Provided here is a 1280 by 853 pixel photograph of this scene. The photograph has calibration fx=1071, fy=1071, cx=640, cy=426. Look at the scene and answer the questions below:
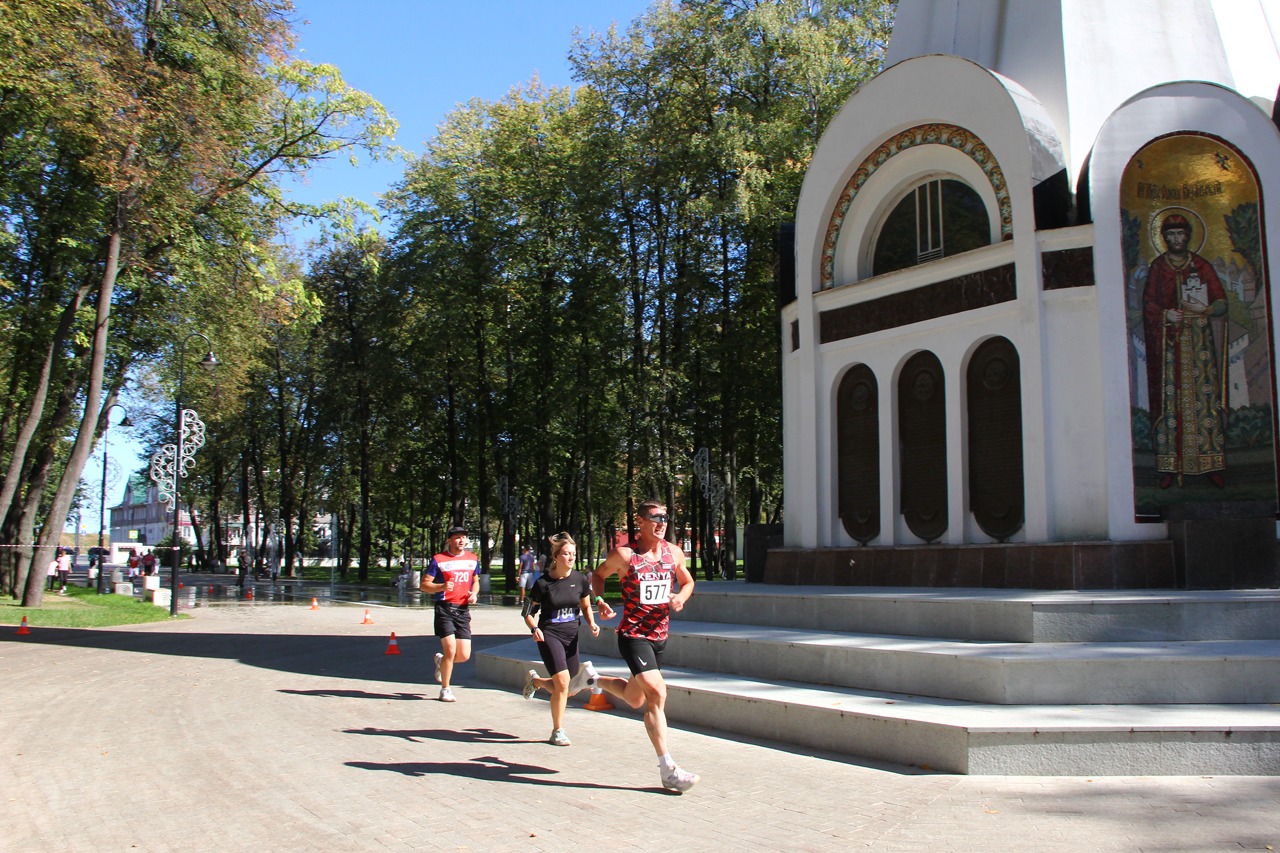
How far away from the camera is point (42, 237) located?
28469 millimetres

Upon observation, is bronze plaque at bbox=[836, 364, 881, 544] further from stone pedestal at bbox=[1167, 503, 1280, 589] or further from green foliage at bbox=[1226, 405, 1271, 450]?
green foliage at bbox=[1226, 405, 1271, 450]

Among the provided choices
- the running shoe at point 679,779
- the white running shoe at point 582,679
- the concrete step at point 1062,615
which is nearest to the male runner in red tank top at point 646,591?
the running shoe at point 679,779

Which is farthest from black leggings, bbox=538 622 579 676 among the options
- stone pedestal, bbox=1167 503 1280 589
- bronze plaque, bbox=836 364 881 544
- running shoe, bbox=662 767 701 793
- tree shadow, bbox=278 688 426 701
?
stone pedestal, bbox=1167 503 1280 589

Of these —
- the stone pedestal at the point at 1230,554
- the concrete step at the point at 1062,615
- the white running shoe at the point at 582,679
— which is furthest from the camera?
the stone pedestal at the point at 1230,554

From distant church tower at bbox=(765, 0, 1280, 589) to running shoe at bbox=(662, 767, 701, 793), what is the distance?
6706mm

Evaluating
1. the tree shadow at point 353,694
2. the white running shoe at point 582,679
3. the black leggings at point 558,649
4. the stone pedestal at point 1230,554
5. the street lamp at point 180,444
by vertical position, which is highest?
the street lamp at point 180,444

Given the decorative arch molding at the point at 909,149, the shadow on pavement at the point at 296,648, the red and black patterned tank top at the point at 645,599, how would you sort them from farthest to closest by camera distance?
the shadow on pavement at the point at 296,648, the decorative arch molding at the point at 909,149, the red and black patterned tank top at the point at 645,599

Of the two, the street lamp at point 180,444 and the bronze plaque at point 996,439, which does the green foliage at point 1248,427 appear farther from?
the street lamp at point 180,444

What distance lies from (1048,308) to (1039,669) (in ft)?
18.6

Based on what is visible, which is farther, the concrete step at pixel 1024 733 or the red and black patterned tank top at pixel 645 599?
the red and black patterned tank top at pixel 645 599

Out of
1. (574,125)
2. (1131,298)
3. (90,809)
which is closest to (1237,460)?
(1131,298)

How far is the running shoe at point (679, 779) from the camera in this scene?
7324 mm

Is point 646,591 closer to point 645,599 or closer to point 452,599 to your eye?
point 645,599

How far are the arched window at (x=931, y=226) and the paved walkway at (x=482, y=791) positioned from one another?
7.88m
